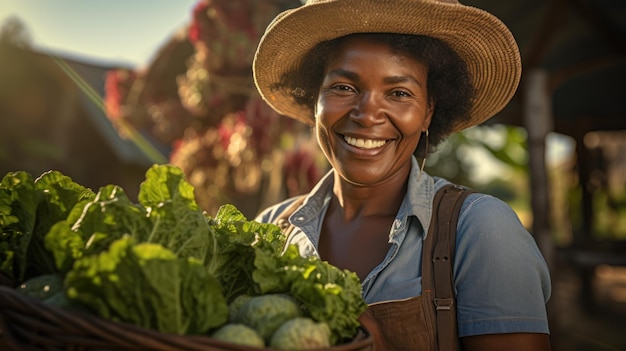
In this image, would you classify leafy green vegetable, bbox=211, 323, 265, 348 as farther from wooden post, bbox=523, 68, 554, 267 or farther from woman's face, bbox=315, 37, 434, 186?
→ wooden post, bbox=523, 68, 554, 267

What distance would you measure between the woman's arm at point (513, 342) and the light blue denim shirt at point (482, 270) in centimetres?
2

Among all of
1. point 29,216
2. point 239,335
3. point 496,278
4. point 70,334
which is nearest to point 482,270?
point 496,278

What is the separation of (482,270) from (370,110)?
2.08 feet

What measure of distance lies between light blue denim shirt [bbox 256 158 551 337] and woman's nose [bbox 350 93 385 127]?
0.33m

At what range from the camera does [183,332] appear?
1.22 m

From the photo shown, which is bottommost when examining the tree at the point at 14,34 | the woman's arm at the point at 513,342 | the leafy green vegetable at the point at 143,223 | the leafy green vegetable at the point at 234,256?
the woman's arm at the point at 513,342

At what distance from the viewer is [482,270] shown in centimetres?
177

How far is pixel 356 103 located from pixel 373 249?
1.73 ft

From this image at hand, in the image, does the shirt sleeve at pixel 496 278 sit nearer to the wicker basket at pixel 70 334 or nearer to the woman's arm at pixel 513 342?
the woman's arm at pixel 513 342

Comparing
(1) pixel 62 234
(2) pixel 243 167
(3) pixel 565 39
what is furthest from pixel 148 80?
(3) pixel 565 39

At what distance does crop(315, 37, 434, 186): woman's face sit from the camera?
2.00 metres

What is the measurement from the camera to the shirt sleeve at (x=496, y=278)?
1.74 meters

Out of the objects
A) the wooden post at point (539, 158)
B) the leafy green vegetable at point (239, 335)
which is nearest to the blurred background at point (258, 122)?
the wooden post at point (539, 158)

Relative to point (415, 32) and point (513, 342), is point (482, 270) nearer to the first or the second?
point (513, 342)
